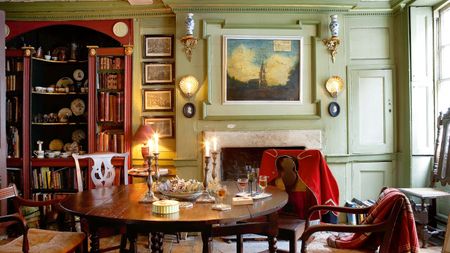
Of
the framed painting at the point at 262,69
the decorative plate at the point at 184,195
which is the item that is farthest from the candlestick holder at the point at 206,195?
the framed painting at the point at 262,69

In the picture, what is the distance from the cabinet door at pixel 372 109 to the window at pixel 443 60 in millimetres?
538

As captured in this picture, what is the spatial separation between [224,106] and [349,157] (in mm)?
1677

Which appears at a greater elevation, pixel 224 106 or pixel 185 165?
pixel 224 106

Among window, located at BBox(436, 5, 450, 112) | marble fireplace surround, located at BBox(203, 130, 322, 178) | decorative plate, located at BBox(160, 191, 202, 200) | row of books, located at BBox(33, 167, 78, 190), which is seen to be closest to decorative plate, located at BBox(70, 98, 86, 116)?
row of books, located at BBox(33, 167, 78, 190)

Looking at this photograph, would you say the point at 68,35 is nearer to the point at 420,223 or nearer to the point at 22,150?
the point at 22,150

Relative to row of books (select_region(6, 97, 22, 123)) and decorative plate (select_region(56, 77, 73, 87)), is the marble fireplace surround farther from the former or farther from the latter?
row of books (select_region(6, 97, 22, 123))

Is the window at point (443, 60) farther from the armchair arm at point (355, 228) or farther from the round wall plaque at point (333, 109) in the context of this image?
the armchair arm at point (355, 228)

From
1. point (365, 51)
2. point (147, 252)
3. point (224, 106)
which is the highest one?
point (365, 51)

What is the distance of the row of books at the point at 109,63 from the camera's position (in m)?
4.76

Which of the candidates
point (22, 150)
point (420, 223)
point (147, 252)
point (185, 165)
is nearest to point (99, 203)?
point (147, 252)

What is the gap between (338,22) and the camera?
184 inches

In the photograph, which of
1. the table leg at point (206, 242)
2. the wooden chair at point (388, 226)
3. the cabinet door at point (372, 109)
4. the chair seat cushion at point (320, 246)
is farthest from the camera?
the cabinet door at point (372, 109)

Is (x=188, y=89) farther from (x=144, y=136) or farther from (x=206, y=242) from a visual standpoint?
(x=206, y=242)

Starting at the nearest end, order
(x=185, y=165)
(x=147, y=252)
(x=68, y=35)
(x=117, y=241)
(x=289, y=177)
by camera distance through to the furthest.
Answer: (x=289, y=177), (x=147, y=252), (x=117, y=241), (x=185, y=165), (x=68, y=35)
